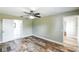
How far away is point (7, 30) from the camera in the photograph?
1853mm

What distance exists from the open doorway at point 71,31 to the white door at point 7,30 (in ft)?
3.64

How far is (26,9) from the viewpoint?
1.82 metres

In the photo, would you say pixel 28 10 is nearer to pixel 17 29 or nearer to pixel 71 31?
pixel 17 29

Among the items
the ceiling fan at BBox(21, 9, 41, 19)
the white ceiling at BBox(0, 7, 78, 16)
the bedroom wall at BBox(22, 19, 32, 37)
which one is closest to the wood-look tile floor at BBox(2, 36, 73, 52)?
the bedroom wall at BBox(22, 19, 32, 37)

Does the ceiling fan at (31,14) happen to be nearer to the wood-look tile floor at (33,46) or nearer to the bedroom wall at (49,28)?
the bedroom wall at (49,28)

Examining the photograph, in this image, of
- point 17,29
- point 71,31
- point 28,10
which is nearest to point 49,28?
point 71,31

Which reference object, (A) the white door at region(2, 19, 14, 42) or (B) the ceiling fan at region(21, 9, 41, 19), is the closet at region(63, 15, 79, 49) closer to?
(B) the ceiling fan at region(21, 9, 41, 19)

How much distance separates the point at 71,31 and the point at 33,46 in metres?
0.87

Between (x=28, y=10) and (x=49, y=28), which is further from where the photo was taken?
(x=49, y=28)

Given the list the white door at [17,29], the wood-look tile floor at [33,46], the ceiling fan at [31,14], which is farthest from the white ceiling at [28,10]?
the wood-look tile floor at [33,46]
